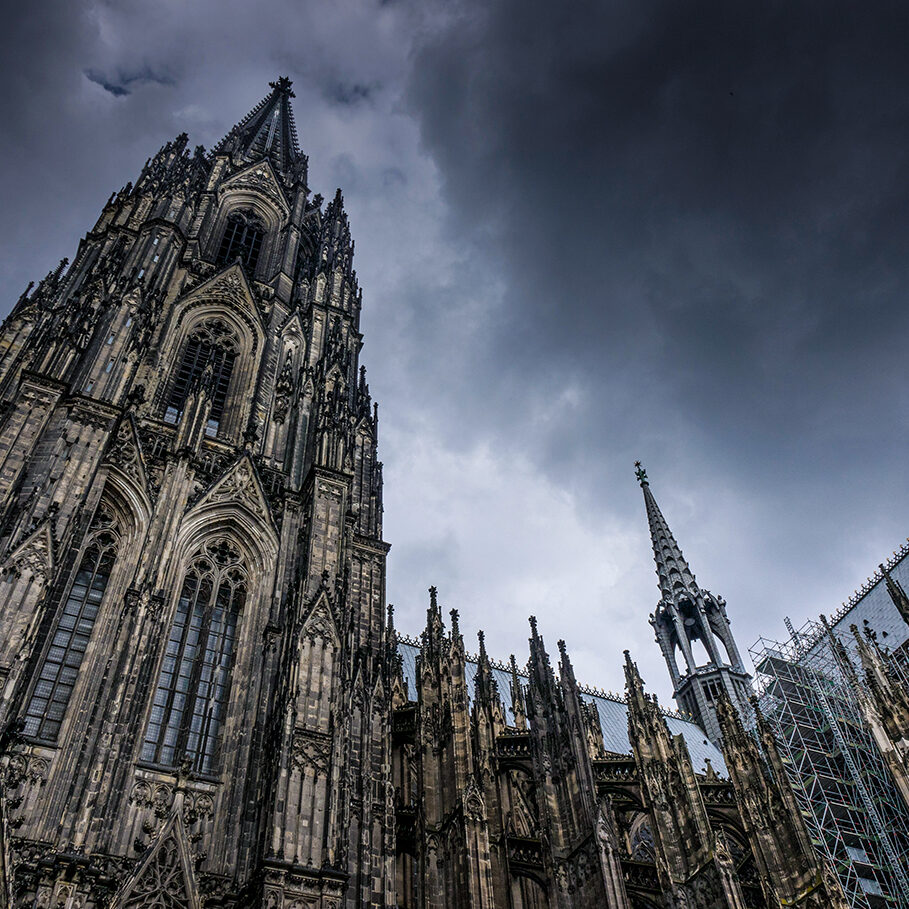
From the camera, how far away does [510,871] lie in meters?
19.7

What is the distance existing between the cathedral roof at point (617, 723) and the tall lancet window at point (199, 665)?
47.9ft

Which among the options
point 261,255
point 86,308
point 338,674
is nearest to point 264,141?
A: point 261,255

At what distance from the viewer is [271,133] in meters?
43.9

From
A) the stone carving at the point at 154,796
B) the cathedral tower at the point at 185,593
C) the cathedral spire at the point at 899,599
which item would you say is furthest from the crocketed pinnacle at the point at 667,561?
the stone carving at the point at 154,796

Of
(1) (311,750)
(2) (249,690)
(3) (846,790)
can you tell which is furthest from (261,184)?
(3) (846,790)

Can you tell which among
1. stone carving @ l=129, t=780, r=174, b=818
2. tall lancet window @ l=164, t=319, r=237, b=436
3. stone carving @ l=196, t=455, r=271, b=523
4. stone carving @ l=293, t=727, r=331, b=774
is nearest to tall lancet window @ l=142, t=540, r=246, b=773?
stone carving @ l=129, t=780, r=174, b=818

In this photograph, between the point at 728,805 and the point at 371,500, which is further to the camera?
the point at 371,500

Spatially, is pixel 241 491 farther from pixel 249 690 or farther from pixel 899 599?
pixel 899 599

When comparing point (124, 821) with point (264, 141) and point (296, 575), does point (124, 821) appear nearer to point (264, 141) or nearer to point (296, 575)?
point (296, 575)

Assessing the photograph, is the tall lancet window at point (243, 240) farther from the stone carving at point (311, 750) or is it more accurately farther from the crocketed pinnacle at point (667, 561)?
the crocketed pinnacle at point (667, 561)

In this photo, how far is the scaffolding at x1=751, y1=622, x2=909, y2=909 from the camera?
24.9 meters

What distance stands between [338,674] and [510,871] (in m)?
6.88

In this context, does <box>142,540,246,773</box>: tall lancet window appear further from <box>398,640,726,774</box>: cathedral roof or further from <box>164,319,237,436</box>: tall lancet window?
<box>398,640,726,774</box>: cathedral roof

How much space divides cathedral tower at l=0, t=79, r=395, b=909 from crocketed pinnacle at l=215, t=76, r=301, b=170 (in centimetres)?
1202
